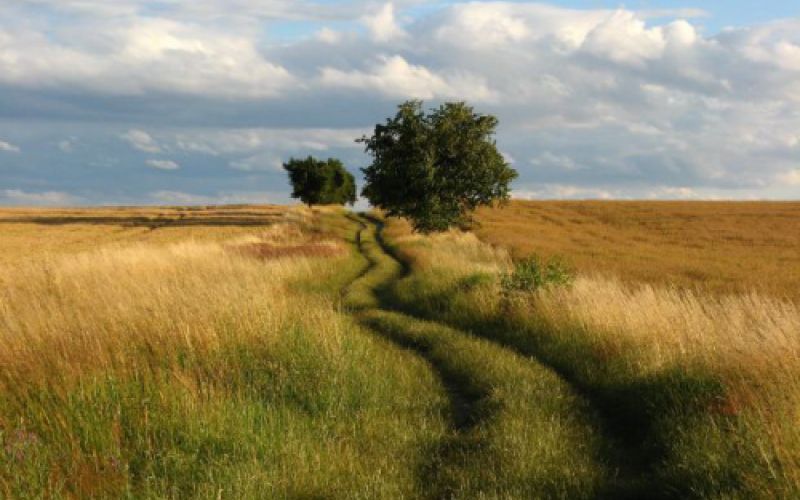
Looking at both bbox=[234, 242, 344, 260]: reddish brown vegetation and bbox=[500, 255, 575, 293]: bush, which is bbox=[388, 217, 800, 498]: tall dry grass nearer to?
bbox=[500, 255, 575, 293]: bush

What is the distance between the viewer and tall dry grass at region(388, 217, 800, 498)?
6629 millimetres

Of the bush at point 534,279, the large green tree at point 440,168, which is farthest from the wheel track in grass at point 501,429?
the large green tree at point 440,168

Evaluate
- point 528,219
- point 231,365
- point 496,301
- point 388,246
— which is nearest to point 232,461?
point 231,365

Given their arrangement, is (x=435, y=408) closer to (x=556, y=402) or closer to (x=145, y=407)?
(x=556, y=402)

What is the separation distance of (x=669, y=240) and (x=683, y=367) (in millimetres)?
45966

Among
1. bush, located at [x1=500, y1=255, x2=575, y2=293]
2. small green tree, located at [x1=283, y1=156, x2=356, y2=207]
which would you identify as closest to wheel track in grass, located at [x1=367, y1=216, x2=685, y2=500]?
bush, located at [x1=500, y1=255, x2=575, y2=293]

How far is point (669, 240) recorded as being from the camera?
53.0 m

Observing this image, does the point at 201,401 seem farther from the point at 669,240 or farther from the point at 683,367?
the point at 669,240

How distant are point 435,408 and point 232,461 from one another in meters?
3.40

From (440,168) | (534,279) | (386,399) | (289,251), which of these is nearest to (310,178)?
(440,168)

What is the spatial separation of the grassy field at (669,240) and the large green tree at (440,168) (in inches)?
133

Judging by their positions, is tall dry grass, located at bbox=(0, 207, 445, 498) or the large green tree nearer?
tall dry grass, located at bbox=(0, 207, 445, 498)

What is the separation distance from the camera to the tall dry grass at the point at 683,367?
6.63m

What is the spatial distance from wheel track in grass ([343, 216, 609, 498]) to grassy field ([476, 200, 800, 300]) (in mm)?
10646
